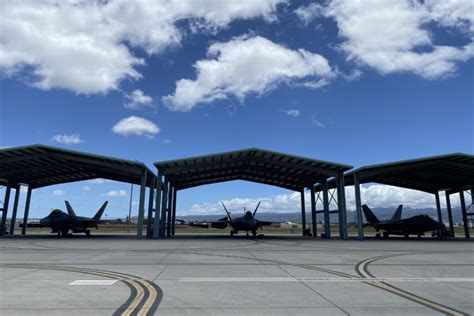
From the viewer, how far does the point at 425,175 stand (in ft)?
134

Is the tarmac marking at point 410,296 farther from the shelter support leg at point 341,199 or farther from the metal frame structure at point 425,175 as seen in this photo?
the shelter support leg at point 341,199

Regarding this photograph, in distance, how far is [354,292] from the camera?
8.66 m

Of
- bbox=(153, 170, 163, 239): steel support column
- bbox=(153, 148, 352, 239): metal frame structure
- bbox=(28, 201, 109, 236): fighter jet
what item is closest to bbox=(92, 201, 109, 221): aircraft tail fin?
bbox=(28, 201, 109, 236): fighter jet

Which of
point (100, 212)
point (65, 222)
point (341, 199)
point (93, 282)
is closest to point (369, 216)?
point (341, 199)

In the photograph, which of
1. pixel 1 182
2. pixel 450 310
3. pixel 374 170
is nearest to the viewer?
pixel 450 310

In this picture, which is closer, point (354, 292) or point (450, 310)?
point (450, 310)

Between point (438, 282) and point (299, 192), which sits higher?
point (299, 192)

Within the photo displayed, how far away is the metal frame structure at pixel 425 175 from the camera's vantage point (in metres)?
34.2

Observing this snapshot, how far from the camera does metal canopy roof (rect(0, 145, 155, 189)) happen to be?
3344cm

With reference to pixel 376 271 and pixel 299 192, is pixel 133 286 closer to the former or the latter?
pixel 376 271

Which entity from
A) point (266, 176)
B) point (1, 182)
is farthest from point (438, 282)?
point (1, 182)

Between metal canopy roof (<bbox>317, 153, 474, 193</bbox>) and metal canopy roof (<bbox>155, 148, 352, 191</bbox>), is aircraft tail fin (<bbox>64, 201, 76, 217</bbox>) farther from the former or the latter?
metal canopy roof (<bbox>317, 153, 474, 193</bbox>)

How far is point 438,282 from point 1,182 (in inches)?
1851

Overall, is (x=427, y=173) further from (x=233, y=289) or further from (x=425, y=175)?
(x=233, y=289)
